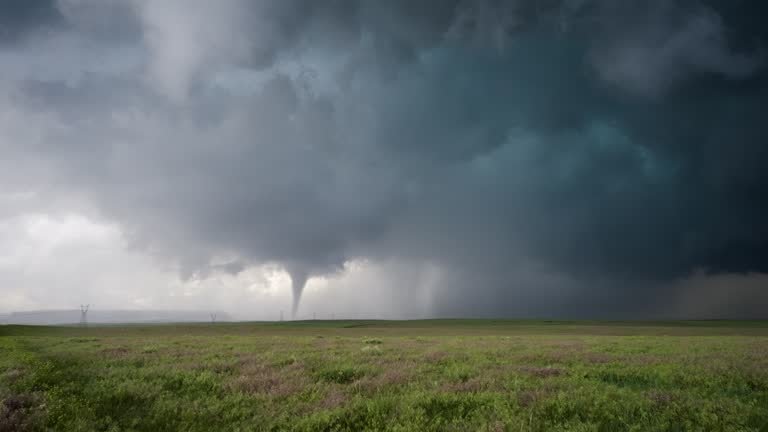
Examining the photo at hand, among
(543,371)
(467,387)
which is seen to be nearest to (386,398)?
(467,387)

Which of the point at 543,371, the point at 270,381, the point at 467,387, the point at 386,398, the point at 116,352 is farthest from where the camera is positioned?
the point at 116,352

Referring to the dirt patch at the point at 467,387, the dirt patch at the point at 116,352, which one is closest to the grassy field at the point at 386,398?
the dirt patch at the point at 467,387

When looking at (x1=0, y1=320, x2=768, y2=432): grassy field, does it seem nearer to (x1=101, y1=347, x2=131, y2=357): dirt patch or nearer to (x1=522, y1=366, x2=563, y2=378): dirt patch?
(x1=522, y1=366, x2=563, y2=378): dirt patch

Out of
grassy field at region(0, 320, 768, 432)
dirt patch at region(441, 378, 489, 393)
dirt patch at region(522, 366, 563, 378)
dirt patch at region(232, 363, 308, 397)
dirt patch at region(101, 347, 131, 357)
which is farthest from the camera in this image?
dirt patch at region(101, 347, 131, 357)

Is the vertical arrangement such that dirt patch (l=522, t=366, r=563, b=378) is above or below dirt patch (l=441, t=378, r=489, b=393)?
below

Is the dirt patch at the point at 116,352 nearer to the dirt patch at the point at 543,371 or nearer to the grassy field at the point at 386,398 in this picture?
the grassy field at the point at 386,398

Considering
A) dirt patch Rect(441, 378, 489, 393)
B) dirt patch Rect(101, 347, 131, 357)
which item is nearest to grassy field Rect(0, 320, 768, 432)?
Answer: dirt patch Rect(441, 378, 489, 393)

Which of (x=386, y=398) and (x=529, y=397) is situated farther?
(x=529, y=397)

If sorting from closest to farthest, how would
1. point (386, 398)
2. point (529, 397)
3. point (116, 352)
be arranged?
1. point (386, 398)
2. point (529, 397)
3. point (116, 352)

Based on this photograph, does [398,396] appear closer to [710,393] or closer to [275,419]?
[275,419]

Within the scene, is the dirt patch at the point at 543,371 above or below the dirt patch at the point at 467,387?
below

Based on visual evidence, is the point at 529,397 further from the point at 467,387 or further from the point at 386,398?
the point at 386,398

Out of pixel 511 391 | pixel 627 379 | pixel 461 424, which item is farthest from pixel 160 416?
pixel 627 379

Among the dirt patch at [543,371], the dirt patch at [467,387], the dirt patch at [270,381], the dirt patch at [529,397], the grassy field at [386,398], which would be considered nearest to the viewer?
the grassy field at [386,398]
